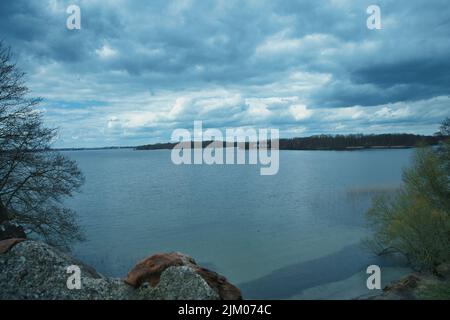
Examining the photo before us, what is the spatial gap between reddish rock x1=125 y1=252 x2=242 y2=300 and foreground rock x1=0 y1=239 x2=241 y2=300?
78 millimetres

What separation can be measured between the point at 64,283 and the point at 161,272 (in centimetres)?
246

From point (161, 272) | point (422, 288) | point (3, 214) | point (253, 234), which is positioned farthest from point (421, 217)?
point (3, 214)

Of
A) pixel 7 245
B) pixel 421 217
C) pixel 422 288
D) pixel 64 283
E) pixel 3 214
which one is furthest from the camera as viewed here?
pixel 421 217

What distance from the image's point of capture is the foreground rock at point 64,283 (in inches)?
343

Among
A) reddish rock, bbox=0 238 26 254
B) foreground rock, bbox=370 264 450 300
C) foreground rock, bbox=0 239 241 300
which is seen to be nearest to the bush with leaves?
foreground rock, bbox=370 264 450 300

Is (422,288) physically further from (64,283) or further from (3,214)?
(3,214)

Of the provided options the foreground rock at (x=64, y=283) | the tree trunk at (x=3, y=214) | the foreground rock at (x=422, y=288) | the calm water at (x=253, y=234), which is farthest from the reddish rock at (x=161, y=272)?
the tree trunk at (x=3, y=214)

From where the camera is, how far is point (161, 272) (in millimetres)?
9414

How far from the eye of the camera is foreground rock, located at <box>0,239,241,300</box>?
28.6 ft

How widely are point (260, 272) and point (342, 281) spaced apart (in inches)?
145

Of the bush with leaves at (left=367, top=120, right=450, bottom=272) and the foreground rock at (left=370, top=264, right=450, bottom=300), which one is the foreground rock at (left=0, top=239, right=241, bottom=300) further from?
the bush with leaves at (left=367, top=120, right=450, bottom=272)

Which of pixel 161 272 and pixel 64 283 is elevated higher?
pixel 161 272

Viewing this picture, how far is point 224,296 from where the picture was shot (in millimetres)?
9297
